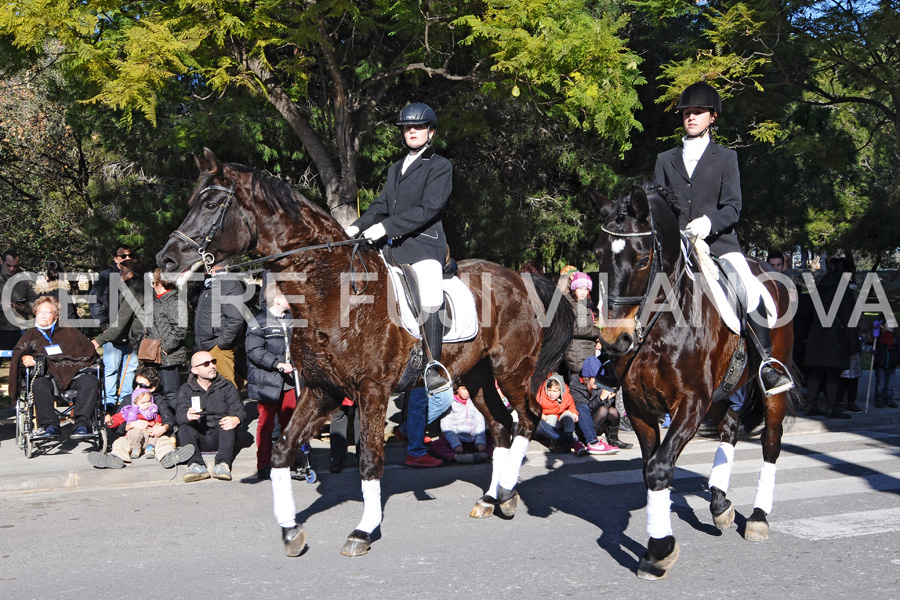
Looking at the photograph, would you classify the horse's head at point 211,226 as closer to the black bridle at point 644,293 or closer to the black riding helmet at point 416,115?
the black riding helmet at point 416,115

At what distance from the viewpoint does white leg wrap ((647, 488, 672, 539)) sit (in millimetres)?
5328

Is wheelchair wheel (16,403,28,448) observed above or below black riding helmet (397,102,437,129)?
below

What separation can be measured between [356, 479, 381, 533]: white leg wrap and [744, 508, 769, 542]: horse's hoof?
266 centimetres

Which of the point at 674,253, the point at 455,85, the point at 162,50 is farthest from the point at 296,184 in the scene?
the point at 674,253

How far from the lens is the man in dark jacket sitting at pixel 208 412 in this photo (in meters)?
8.95

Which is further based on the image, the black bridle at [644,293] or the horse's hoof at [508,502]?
→ the horse's hoof at [508,502]

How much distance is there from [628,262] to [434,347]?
1933 millimetres

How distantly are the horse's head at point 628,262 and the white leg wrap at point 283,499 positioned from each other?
247 cm

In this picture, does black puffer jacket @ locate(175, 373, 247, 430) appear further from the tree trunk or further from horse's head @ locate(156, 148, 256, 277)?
the tree trunk

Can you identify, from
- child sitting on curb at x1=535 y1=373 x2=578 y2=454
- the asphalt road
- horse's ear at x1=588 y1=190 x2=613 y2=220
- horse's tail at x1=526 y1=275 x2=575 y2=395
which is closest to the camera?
the asphalt road

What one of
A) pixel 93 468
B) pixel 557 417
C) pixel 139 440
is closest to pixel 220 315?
pixel 139 440

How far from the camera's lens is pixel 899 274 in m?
54.6

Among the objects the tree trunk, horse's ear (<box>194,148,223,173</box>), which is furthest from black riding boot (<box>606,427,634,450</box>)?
horse's ear (<box>194,148,223,173</box>)

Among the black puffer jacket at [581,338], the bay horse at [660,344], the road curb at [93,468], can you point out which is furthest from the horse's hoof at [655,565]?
the black puffer jacket at [581,338]
